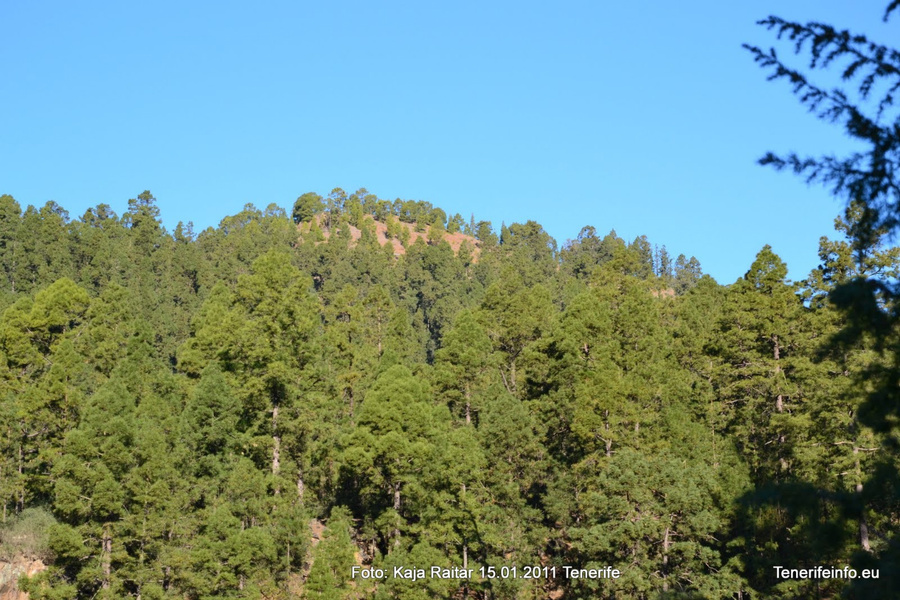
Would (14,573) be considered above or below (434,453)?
below

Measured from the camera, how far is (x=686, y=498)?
33594mm

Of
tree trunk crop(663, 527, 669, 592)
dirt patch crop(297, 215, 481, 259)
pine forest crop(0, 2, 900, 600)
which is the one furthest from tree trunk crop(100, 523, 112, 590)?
dirt patch crop(297, 215, 481, 259)

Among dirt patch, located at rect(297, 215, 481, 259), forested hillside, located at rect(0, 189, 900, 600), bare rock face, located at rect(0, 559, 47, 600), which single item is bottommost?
bare rock face, located at rect(0, 559, 47, 600)

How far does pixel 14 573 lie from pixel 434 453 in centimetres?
1717

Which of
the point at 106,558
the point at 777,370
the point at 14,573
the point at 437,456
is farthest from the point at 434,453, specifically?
the point at 14,573

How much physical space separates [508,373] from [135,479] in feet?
84.2

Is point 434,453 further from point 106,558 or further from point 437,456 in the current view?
point 106,558

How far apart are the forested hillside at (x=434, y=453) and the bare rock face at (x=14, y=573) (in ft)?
3.02

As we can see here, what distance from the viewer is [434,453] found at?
127 ft

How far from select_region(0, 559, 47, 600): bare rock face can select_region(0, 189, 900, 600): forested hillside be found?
3.02 feet

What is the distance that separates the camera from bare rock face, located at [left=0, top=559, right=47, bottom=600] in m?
35.4

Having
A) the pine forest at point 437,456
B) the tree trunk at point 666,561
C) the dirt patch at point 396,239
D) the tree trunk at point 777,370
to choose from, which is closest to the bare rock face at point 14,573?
the pine forest at point 437,456

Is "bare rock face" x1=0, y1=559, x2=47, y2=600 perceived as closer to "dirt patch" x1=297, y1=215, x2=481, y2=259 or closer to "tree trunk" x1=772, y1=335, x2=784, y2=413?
"tree trunk" x1=772, y1=335, x2=784, y2=413

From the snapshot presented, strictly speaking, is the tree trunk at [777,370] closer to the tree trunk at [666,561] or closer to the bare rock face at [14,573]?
the tree trunk at [666,561]
